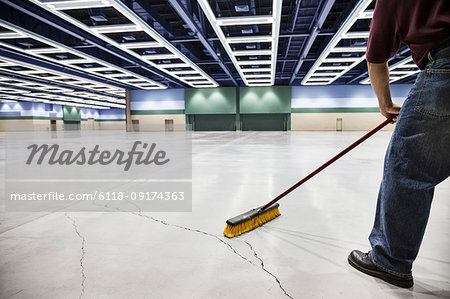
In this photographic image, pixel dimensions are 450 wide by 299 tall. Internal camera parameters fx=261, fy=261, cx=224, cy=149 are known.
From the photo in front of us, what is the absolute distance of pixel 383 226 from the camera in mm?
1155

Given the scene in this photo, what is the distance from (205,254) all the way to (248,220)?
43cm

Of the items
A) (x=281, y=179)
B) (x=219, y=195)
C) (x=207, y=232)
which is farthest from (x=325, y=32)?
(x=207, y=232)

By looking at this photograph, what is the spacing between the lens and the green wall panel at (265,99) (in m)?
22.5

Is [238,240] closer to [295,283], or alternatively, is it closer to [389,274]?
[295,283]

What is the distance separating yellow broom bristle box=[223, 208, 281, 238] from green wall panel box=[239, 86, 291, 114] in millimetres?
21352

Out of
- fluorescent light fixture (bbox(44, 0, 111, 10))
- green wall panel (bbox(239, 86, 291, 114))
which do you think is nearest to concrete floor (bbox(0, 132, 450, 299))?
fluorescent light fixture (bbox(44, 0, 111, 10))

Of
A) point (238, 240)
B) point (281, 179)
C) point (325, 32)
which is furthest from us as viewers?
point (325, 32)

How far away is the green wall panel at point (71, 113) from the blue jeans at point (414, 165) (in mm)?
42676

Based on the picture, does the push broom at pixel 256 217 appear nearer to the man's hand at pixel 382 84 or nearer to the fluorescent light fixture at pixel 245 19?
the man's hand at pixel 382 84

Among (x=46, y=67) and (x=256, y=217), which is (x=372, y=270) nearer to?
(x=256, y=217)

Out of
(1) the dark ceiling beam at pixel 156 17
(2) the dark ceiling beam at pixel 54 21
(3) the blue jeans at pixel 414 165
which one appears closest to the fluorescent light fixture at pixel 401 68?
(1) the dark ceiling beam at pixel 156 17

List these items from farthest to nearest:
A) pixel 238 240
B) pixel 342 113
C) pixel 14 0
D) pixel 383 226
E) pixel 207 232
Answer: pixel 342 113
pixel 14 0
pixel 207 232
pixel 238 240
pixel 383 226

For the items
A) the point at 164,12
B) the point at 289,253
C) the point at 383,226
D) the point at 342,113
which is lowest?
the point at 289,253

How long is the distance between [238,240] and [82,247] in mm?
909
